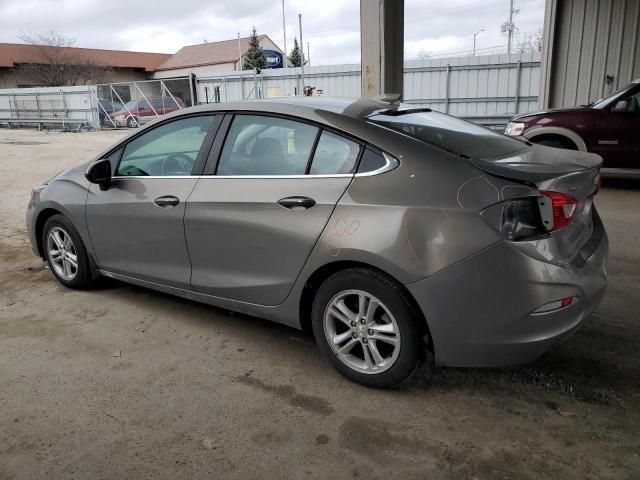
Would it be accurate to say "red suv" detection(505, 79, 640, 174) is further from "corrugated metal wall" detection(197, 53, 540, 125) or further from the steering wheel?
"corrugated metal wall" detection(197, 53, 540, 125)

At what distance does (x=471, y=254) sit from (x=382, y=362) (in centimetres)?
79

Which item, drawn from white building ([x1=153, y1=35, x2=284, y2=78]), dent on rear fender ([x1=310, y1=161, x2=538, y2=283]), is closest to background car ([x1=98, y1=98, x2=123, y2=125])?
dent on rear fender ([x1=310, y1=161, x2=538, y2=283])

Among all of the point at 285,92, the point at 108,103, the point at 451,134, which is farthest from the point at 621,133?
the point at 108,103

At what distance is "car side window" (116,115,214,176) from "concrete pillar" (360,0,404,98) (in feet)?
10.7

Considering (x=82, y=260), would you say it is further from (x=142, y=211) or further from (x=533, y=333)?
(x=533, y=333)

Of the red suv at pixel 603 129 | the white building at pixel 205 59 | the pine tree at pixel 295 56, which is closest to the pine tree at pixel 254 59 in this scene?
the white building at pixel 205 59

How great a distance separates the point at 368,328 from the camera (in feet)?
9.50

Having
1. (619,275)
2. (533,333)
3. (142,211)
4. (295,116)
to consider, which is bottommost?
(619,275)

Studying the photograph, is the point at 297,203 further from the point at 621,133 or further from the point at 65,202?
the point at 621,133

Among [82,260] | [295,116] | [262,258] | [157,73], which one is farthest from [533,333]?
[157,73]

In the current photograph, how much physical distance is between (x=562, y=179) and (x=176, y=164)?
2457mm

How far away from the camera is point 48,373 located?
10.7 feet

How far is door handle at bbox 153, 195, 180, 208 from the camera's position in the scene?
3597mm

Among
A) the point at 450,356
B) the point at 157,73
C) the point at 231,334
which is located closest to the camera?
the point at 450,356
